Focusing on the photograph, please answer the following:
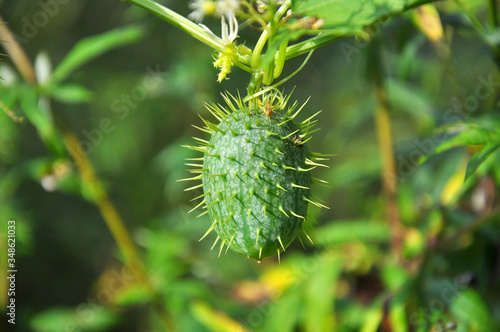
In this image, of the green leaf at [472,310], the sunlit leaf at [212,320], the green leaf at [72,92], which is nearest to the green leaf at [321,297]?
the sunlit leaf at [212,320]

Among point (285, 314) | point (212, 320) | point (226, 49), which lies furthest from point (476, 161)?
point (212, 320)

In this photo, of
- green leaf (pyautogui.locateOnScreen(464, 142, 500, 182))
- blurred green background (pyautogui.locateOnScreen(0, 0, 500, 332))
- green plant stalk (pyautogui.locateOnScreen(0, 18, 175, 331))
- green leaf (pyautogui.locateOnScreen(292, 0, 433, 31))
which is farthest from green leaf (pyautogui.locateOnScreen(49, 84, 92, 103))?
green leaf (pyautogui.locateOnScreen(464, 142, 500, 182))

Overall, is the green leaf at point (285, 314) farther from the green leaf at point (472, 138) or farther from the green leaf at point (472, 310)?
the green leaf at point (472, 138)

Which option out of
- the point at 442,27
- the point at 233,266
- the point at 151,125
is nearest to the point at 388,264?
the point at 442,27

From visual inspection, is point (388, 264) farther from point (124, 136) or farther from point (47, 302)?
point (47, 302)

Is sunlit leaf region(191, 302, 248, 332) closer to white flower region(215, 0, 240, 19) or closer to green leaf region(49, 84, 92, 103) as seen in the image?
green leaf region(49, 84, 92, 103)
